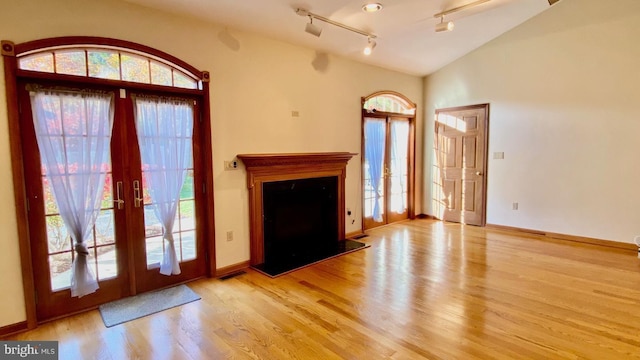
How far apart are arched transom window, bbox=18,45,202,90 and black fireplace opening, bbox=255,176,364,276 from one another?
156cm

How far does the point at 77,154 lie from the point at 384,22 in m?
3.58

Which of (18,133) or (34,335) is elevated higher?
(18,133)

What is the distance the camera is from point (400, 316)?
277 centimetres

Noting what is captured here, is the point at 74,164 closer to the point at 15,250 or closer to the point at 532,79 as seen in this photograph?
the point at 15,250

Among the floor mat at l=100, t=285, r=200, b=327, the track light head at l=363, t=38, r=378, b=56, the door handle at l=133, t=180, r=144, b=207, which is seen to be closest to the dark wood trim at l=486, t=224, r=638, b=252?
the track light head at l=363, t=38, r=378, b=56

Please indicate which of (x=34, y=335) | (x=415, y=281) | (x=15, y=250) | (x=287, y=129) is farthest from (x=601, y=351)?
(x=15, y=250)

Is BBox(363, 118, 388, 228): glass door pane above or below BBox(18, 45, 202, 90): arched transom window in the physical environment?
below

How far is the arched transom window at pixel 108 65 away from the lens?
2668 millimetres

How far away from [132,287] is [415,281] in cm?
285

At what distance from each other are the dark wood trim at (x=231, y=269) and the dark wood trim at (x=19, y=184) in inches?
62.2

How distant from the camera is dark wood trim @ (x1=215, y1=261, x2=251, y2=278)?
373 cm

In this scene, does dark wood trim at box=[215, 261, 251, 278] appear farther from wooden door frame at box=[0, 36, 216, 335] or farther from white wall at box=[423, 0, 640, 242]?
white wall at box=[423, 0, 640, 242]

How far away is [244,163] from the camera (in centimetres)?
383

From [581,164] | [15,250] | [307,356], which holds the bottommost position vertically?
[307,356]
